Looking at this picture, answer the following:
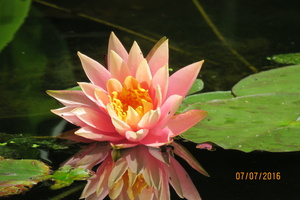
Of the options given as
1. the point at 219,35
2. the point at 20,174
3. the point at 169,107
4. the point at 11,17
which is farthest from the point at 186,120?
the point at 11,17

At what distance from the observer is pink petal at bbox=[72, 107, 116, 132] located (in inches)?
51.8

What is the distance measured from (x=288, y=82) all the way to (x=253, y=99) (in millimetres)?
184

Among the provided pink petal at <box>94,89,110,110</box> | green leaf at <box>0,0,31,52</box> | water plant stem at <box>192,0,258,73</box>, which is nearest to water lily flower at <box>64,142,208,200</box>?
pink petal at <box>94,89,110,110</box>

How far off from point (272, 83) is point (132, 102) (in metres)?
0.53

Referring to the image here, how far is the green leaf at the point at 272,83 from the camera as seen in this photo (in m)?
1.61

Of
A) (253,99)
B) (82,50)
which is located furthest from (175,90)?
(82,50)

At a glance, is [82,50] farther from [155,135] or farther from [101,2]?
[155,135]

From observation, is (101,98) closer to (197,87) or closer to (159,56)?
(159,56)

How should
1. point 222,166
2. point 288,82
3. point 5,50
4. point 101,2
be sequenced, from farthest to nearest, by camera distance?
point 101,2, point 5,50, point 288,82, point 222,166

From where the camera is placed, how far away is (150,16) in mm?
2516

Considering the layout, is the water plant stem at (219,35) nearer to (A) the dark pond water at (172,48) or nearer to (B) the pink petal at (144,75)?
(A) the dark pond water at (172,48)

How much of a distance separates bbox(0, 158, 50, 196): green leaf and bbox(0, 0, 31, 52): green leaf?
3.30 feet

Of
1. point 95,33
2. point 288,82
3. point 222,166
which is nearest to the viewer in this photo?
point 222,166
